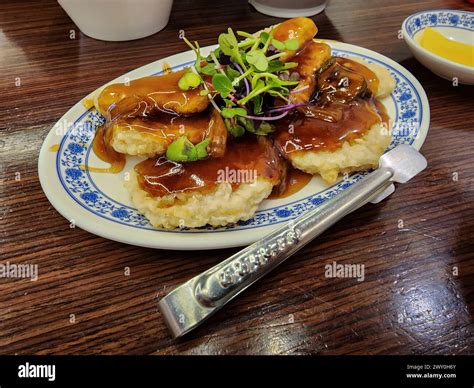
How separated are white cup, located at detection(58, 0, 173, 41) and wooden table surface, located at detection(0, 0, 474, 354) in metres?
1.11

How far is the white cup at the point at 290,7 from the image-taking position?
10.3ft

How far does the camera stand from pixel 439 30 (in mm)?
2588

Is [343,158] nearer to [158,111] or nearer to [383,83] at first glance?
[383,83]

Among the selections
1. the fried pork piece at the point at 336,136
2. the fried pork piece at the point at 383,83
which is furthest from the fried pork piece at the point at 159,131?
the fried pork piece at the point at 383,83

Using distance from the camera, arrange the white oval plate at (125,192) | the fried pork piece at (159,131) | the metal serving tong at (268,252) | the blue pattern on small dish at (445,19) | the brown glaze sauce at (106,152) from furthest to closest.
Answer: the blue pattern on small dish at (445,19)
the brown glaze sauce at (106,152)
the fried pork piece at (159,131)
the white oval plate at (125,192)
the metal serving tong at (268,252)

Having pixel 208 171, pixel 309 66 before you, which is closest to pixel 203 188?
pixel 208 171

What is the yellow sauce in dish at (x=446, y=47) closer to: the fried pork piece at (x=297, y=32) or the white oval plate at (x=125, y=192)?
the white oval plate at (x=125, y=192)

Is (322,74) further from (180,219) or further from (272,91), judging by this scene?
(180,219)

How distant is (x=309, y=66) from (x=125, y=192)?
0.95 m

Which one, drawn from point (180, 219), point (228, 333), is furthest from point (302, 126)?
point (228, 333)

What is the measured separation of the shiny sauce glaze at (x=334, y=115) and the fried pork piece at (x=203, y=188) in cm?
16

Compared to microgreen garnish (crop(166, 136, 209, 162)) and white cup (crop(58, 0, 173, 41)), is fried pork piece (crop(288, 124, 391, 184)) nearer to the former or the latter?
microgreen garnish (crop(166, 136, 209, 162))

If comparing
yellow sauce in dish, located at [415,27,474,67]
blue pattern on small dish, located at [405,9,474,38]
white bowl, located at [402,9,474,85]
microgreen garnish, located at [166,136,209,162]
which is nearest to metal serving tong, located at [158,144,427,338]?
microgreen garnish, located at [166,136,209,162]

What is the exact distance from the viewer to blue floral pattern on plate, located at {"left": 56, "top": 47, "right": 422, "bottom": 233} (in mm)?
1532
